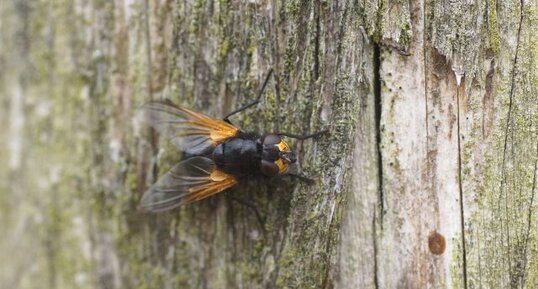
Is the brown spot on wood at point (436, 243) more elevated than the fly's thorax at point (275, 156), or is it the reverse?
the fly's thorax at point (275, 156)

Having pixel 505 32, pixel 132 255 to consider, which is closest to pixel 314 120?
pixel 505 32

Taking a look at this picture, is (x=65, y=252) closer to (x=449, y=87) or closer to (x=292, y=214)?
(x=292, y=214)

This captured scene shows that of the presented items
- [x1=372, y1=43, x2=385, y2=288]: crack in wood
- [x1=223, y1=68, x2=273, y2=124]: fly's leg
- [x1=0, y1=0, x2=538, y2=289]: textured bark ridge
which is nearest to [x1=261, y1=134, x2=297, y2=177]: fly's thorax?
[x1=0, y1=0, x2=538, y2=289]: textured bark ridge

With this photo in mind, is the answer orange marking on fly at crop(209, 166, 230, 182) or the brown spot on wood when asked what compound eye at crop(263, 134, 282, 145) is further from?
the brown spot on wood

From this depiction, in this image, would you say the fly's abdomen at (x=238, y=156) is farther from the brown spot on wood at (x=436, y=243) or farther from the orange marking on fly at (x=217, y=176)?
the brown spot on wood at (x=436, y=243)

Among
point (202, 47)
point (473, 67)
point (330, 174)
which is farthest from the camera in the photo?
point (202, 47)

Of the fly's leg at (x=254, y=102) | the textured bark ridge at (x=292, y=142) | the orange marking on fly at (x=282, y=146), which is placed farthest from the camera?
the fly's leg at (x=254, y=102)

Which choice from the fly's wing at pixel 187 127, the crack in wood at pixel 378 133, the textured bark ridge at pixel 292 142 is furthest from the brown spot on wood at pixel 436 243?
the fly's wing at pixel 187 127
